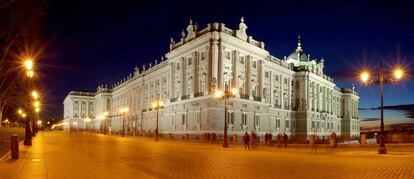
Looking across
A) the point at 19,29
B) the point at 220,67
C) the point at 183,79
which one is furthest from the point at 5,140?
the point at 183,79

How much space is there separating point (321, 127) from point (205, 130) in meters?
46.5

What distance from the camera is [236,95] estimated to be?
61281mm

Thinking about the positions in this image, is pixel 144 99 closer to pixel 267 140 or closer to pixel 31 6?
pixel 267 140

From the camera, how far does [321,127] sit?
3799 inches

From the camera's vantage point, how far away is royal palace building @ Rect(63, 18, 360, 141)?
5962cm

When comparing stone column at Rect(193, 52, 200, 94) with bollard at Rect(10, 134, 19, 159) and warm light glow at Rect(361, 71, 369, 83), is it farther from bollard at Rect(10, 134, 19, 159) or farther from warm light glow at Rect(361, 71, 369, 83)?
bollard at Rect(10, 134, 19, 159)

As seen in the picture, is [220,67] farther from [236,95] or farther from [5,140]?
[5,140]

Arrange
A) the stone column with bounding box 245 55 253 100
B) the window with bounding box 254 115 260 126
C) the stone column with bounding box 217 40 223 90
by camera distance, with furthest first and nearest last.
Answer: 1. the window with bounding box 254 115 260 126
2. the stone column with bounding box 245 55 253 100
3. the stone column with bounding box 217 40 223 90

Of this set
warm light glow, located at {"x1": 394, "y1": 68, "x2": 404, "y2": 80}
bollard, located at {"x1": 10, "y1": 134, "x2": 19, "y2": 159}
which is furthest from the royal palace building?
bollard, located at {"x1": 10, "y1": 134, "x2": 19, "y2": 159}

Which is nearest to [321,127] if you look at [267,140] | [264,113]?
[264,113]

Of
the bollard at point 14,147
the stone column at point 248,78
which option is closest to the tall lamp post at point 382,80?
the bollard at point 14,147

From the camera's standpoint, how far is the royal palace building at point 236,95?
196 feet

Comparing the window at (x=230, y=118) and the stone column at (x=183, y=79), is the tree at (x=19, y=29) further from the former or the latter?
the stone column at (x=183, y=79)

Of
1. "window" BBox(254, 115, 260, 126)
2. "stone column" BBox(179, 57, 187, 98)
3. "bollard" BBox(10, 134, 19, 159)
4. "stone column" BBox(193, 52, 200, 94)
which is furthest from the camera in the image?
"stone column" BBox(179, 57, 187, 98)
